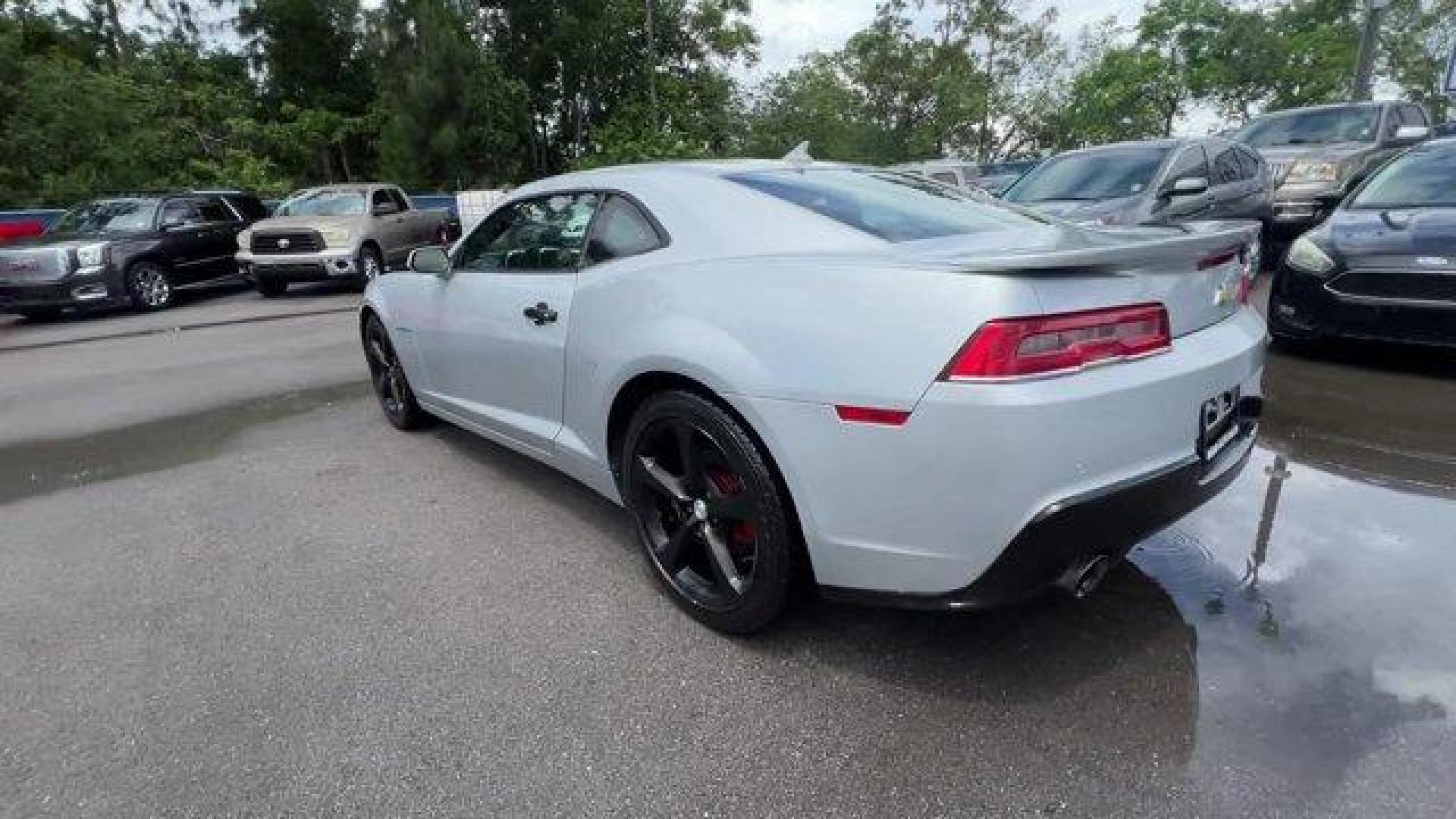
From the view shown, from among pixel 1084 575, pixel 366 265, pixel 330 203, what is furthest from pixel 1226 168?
pixel 330 203

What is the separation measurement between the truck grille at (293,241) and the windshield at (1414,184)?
12.0 m

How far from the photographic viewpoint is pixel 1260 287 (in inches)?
333

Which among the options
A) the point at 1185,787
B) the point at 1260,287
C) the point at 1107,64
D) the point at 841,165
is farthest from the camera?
the point at 1107,64

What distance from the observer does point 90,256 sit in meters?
10.4

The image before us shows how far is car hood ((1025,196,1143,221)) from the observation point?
6.56m

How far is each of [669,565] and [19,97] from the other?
69.5 ft

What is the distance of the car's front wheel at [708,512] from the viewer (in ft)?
7.45

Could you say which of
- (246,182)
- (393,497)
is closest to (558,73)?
(246,182)

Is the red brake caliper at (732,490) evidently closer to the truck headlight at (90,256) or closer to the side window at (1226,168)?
the side window at (1226,168)

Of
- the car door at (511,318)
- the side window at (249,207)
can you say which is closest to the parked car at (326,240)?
the side window at (249,207)

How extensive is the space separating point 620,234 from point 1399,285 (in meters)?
4.54

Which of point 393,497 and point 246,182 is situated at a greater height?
point 246,182

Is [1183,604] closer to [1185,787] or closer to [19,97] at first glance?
[1185,787]

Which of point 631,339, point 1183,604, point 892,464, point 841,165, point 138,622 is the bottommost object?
point 138,622
